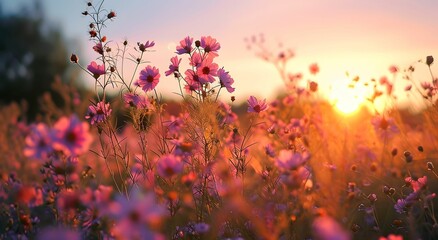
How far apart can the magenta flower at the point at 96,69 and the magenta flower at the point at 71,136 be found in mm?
1353

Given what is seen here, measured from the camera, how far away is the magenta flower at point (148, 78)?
9.32 ft

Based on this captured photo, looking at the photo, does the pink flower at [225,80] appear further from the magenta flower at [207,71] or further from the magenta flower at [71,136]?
the magenta flower at [71,136]

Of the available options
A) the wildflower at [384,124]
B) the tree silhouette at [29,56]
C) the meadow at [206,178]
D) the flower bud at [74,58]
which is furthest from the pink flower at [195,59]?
the tree silhouette at [29,56]

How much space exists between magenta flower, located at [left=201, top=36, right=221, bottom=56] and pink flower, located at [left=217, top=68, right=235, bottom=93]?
0.53ft

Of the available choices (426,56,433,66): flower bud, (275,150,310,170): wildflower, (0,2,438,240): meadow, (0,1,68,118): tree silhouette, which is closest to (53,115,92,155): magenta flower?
(0,2,438,240): meadow

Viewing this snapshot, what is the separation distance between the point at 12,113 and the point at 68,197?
8193mm

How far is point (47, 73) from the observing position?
798 inches

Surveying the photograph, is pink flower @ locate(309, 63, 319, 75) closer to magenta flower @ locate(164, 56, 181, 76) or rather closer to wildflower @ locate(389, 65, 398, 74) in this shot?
wildflower @ locate(389, 65, 398, 74)

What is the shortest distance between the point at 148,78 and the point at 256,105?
642mm

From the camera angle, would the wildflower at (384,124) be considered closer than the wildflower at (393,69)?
Yes

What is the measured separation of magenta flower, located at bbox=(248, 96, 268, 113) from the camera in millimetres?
2783

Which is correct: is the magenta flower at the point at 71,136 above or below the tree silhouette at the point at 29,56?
below

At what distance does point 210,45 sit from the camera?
281cm

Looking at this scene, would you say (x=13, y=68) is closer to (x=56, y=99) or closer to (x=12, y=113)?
(x=56, y=99)
